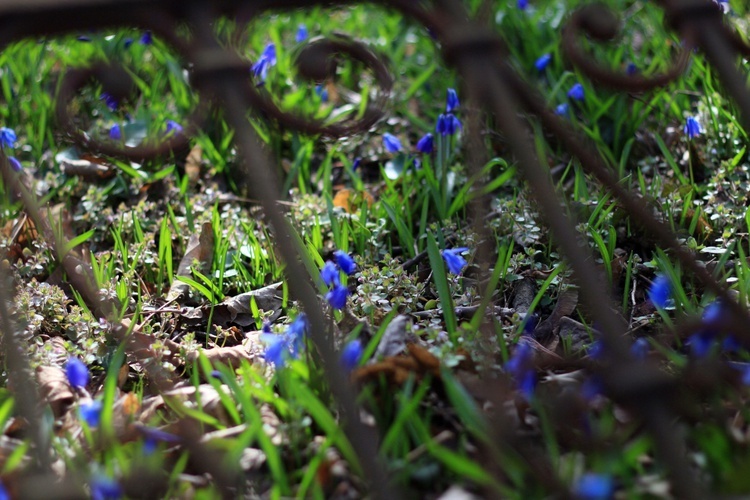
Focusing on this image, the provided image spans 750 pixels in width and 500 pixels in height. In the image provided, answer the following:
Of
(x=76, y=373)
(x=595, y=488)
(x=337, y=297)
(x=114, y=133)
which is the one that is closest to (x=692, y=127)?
(x=337, y=297)

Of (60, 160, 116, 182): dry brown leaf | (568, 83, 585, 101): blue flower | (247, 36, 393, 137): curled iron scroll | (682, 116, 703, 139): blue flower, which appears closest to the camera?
(247, 36, 393, 137): curled iron scroll

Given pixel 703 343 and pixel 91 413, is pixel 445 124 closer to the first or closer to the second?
pixel 703 343

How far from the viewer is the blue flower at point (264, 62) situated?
2473mm

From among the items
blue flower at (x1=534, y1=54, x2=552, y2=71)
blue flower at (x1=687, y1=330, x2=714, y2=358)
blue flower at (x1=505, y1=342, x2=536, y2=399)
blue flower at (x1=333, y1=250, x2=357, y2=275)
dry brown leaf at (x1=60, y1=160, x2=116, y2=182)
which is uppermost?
dry brown leaf at (x1=60, y1=160, x2=116, y2=182)

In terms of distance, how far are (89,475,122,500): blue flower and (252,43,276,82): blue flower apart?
5.52 feet

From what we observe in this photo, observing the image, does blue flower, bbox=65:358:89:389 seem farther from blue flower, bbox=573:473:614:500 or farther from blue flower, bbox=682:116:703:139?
blue flower, bbox=682:116:703:139

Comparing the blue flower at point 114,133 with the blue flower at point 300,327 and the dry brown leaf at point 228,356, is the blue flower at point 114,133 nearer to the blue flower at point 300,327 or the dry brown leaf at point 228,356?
the dry brown leaf at point 228,356

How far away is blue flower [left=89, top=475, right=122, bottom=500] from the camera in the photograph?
1.05 m

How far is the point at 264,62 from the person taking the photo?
8.09 ft

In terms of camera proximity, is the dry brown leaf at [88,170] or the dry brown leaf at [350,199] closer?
the dry brown leaf at [350,199]

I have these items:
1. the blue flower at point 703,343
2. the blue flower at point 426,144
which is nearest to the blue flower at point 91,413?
the blue flower at point 703,343

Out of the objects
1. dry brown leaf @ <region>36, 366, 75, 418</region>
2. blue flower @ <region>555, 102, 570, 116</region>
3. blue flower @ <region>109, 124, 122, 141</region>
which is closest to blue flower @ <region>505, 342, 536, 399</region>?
dry brown leaf @ <region>36, 366, 75, 418</region>

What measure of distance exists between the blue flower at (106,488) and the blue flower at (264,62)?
1.68 meters

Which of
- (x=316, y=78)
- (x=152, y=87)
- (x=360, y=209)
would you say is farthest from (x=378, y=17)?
(x=316, y=78)
